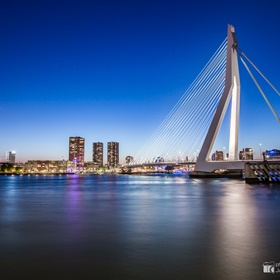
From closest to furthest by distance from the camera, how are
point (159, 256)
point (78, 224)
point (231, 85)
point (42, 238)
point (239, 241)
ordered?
point (159, 256) → point (239, 241) → point (42, 238) → point (78, 224) → point (231, 85)

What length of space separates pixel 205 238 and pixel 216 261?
2.12 meters

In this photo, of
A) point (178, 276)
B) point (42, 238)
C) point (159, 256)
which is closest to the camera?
point (178, 276)

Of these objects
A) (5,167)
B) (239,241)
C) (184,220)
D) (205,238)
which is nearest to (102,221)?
(184,220)

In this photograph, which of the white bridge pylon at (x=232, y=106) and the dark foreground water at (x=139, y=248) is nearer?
the dark foreground water at (x=139, y=248)

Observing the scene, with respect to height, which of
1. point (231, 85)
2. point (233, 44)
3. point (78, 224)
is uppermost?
point (233, 44)

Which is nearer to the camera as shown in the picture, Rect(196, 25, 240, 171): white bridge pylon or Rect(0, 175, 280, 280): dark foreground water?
Rect(0, 175, 280, 280): dark foreground water

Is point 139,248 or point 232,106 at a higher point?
point 232,106

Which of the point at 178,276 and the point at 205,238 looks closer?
the point at 178,276

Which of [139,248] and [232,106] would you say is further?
[232,106]

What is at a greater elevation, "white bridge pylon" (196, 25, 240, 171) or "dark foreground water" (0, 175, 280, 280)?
"white bridge pylon" (196, 25, 240, 171)

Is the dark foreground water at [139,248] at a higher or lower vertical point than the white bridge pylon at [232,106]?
lower

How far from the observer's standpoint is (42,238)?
7.79m

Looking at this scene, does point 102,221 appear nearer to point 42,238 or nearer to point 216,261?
point 42,238

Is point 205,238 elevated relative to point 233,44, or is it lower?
lower
